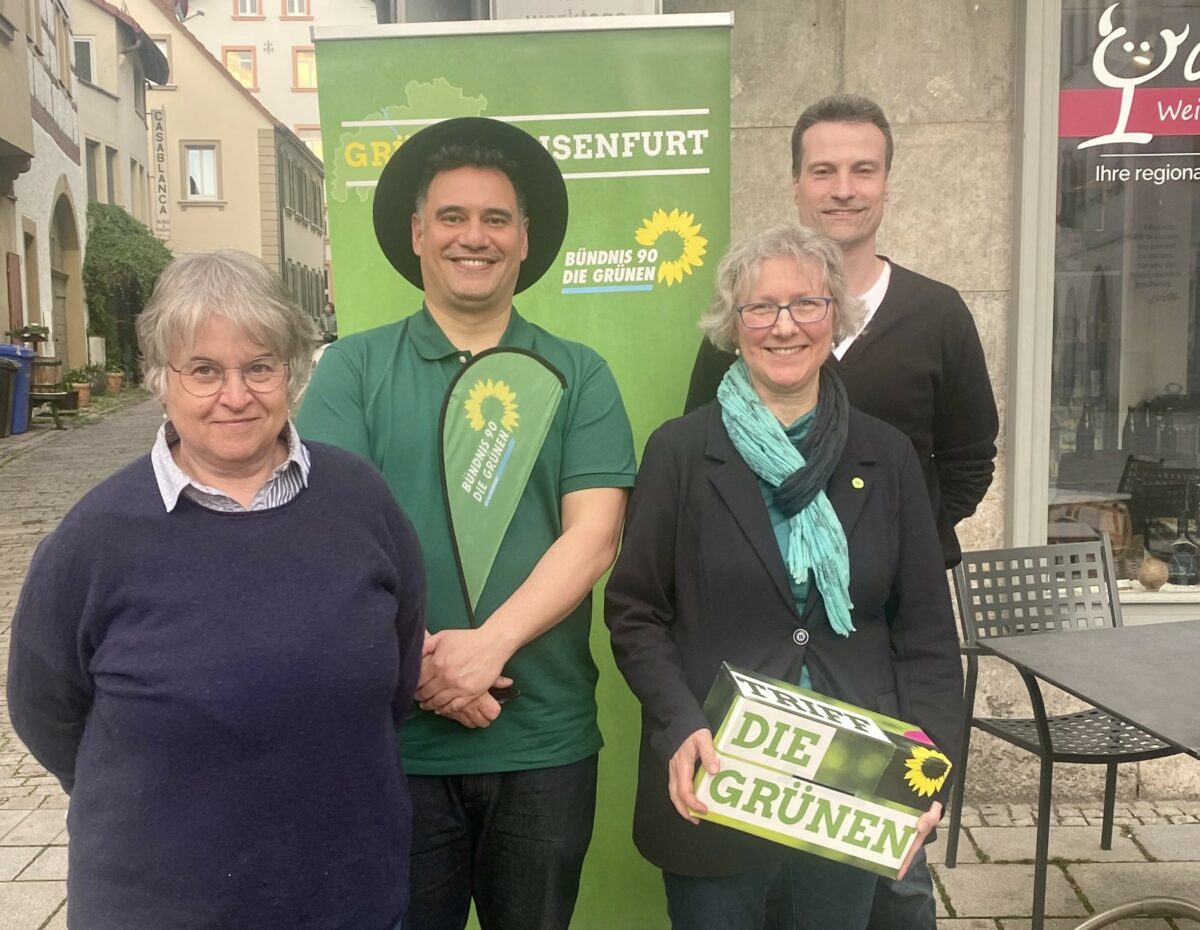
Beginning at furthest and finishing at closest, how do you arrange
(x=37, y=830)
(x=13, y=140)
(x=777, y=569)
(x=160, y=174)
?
(x=160, y=174) < (x=13, y=140) < (x=37, y=830) < (x=777, y=569)

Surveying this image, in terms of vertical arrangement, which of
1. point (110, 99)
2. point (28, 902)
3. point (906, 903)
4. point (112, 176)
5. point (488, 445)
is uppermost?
point (110, 99)

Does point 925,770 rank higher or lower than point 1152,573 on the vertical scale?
higher

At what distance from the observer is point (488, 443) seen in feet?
6.87

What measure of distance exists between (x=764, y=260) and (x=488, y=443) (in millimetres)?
596

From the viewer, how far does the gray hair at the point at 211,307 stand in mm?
1650

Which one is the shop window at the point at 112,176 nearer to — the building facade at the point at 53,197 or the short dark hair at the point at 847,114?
the building facade at the point at 53,197

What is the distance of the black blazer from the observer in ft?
6.46

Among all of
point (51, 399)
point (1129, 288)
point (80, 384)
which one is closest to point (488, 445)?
point (1129, 288)

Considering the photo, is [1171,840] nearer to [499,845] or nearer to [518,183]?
[499,845]

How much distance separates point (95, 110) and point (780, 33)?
27.2m

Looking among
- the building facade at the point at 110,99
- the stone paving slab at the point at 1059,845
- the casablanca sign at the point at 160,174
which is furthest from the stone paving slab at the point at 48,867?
the casablanca sign at the point at 160,174

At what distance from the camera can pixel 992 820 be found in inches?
158

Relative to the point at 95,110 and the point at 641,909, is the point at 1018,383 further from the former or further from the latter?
the point at 95,110

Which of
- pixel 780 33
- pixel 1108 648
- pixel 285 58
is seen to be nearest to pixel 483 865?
pixel 1108 648
